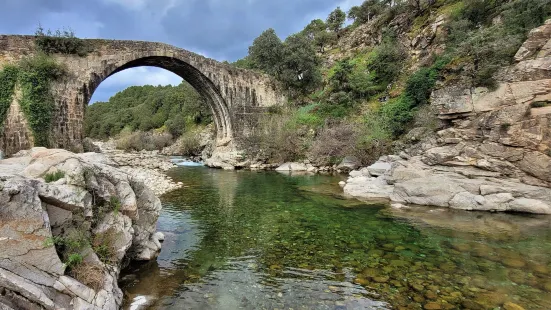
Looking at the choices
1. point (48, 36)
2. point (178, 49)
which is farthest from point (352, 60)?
point (48, 36)

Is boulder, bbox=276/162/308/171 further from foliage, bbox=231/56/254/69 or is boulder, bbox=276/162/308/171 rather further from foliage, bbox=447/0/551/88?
foliage, bbox=231/56/254/69

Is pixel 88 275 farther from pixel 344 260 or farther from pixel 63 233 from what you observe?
pixel 344 260

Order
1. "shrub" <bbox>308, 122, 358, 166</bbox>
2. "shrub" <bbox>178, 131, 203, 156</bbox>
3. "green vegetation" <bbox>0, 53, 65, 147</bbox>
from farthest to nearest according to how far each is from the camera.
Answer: "shrub" <bbox>178, 131, 203, 156</bbox>, "shrub" <bbox>308, 122, 358, 166</bbox>, "green vegetation" <bbox>0, 53, 65, 147</bbox>

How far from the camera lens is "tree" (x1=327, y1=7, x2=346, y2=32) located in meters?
43.5

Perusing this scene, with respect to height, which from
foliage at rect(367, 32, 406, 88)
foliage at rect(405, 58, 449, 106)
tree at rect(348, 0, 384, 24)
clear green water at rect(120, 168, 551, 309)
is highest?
tree at rect(348, 0, 384, 24)

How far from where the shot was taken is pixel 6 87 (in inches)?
502

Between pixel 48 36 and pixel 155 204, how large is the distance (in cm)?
1260

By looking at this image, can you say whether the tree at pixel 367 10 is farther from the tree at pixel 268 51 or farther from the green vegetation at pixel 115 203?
the green vegetation at pixel 115 203

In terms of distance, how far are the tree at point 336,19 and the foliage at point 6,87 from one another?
39.1m

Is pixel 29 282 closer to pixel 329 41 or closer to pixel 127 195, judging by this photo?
pixel 127 195

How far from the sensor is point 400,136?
17.4 meters

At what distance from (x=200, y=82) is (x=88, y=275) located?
1999 centimetres

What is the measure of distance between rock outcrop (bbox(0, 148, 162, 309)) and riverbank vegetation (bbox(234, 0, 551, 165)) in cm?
1297

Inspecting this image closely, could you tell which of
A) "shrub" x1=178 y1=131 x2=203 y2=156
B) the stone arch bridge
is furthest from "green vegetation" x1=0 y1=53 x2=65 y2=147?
"shrub" x1=178 y1=131 x2=203 y2=156
